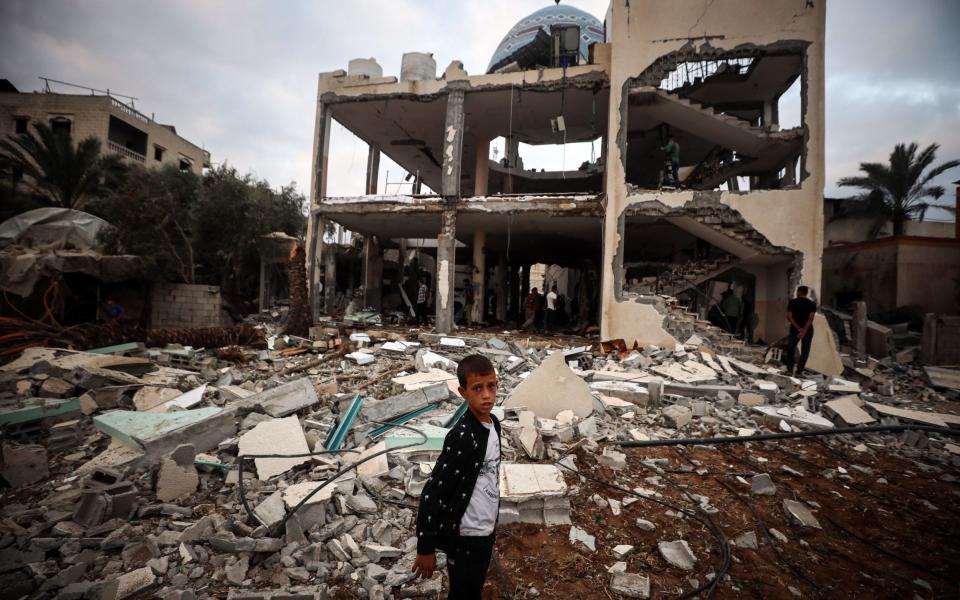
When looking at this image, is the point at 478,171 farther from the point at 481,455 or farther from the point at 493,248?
the point at 481,455

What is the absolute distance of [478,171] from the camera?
14.5 metres

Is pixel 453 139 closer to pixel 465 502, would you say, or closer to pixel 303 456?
pixel 303 456

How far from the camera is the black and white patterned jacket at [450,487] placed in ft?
5.29

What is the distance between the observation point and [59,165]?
1636 centimetres

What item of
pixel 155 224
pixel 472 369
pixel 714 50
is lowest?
pixel 472 369

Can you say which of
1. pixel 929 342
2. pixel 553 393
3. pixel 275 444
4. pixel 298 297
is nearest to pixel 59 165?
pixel 298 297

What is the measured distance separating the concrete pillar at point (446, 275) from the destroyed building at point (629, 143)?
0.04 meters

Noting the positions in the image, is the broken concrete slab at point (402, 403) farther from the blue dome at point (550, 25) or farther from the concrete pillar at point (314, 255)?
the blue dome at point (550, 25)

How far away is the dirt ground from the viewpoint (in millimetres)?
2512

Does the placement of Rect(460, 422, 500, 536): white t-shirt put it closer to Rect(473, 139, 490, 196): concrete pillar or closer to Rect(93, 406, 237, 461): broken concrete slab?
Rect(93, 406, 237, 461): broken concrete slab

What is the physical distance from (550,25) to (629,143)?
7017mm

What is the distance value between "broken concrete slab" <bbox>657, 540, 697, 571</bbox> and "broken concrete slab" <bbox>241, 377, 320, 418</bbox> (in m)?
4.32

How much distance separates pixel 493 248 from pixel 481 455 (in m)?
16.4

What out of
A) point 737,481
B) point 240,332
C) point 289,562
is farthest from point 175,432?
point 240,332
